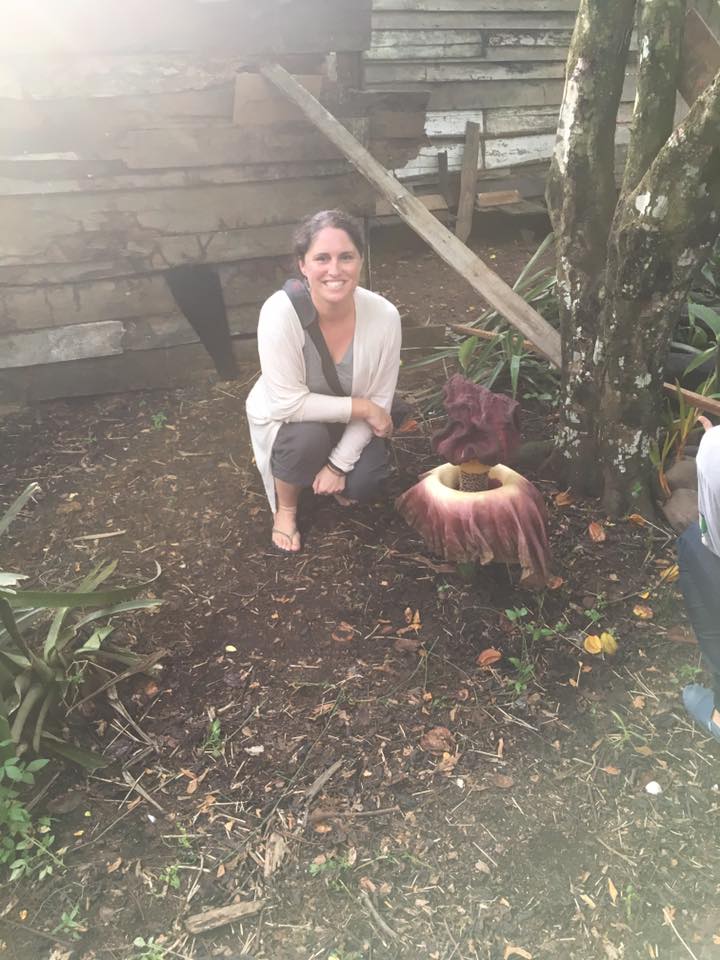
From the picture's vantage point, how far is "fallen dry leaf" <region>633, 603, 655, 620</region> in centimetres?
237

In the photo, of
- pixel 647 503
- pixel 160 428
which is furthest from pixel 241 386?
pixel 647 503

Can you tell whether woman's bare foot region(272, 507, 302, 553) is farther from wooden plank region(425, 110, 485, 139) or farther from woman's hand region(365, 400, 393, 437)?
wooden plank region(425, 110, 485, 139)

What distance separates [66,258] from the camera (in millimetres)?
3457

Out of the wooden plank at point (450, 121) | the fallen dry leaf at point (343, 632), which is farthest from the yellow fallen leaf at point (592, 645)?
the wooden plank at point (450, 121)

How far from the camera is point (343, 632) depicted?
2.37 m

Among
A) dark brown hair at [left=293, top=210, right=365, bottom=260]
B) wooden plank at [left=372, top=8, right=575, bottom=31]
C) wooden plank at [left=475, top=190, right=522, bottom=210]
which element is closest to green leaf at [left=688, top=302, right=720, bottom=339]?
dark brown hair at [left=293, top=210, right=365, bottom=260]

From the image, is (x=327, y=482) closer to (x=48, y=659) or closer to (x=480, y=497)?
(x=480, y=497)

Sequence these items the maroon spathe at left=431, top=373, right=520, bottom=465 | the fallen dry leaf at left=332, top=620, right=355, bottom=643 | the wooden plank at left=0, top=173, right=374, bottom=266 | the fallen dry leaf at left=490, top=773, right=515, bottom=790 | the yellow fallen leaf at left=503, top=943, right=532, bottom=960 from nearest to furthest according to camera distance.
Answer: the yellow fallen leaf at left=503, top=943, right=532, bottom=960 < the fallen dry leaf at left=490, top=773, right=515, bottom=790 < the maroon spathe at left=431, top=373, right=520, bottom=465 < the fallen dry leaf at left=332, top=620, right=355, bottom=643 < the wooden plank at left=0, top=173, right=374, bottom=266

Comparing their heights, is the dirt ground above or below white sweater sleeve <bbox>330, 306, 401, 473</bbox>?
below

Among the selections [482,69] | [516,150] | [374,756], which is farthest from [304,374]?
[516,150]

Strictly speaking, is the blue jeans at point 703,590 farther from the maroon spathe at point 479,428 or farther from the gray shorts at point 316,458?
the gray shorts at point 316,458

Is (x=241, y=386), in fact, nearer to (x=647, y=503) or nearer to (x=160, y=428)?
(x=160, y=428)

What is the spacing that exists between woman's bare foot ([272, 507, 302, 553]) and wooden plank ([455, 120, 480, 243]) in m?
3.71

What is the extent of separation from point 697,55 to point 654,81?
7.6 inches
